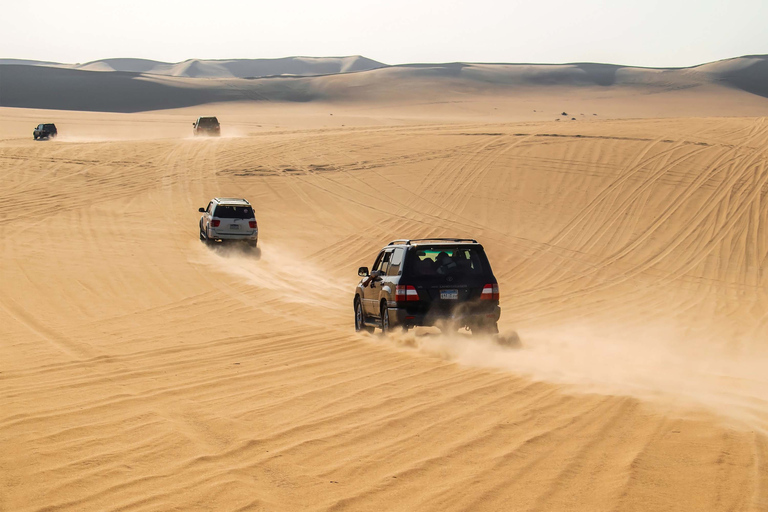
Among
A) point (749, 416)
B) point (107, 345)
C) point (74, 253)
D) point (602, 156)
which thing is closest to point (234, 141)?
point (602, 156)

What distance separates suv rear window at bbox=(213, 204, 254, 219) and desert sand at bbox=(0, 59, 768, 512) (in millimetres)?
1152

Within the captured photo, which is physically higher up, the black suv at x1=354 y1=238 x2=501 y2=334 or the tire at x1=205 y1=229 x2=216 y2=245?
the black suv at x1=354 y1=238 x2=501 y2=334

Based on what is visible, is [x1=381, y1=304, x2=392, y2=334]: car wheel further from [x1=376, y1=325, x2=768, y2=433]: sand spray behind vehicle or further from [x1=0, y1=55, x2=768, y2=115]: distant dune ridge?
[x1=0, y1=55, x2=768, y2=115]: distant dune ridge

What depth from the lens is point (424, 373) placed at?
9.58 meters

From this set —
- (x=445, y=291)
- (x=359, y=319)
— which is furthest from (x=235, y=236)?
(x=445, y=291)

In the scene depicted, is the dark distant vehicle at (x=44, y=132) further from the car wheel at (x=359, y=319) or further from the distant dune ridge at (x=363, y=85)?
the distant dune ridge at (x=363, y=85)

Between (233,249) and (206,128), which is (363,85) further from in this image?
(233,249)

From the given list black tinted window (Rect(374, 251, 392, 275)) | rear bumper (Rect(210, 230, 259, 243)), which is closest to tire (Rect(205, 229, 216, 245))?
rear bumper (Rect(210, 230, 259, 243))

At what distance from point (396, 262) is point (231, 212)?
1220 cm

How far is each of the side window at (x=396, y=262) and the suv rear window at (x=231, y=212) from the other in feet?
38.4

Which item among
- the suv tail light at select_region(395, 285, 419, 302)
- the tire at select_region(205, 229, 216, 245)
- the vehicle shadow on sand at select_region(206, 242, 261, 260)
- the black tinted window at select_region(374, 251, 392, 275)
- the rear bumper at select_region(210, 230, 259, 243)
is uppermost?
the black tinted window at select_region(374, 251, 392, 275)

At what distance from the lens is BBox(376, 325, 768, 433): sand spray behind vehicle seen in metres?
7.95

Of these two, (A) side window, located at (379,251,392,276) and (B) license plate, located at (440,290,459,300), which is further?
(A) side window, located at (379,251,392,276)

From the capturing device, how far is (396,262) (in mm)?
12430
